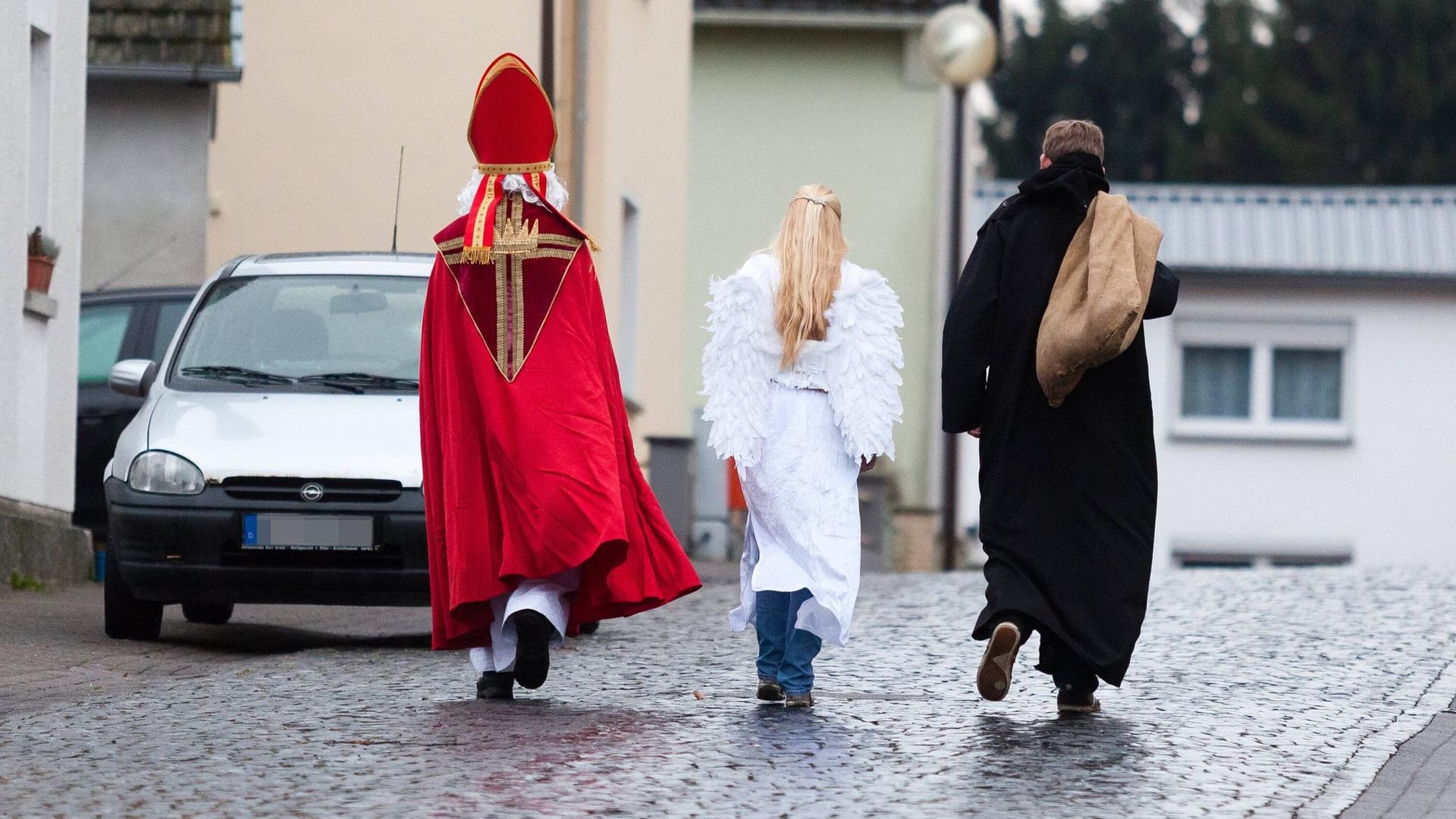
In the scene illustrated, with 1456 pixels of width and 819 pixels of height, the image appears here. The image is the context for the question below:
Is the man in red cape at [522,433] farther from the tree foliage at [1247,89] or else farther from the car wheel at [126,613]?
the tree foliage at [1247,89]

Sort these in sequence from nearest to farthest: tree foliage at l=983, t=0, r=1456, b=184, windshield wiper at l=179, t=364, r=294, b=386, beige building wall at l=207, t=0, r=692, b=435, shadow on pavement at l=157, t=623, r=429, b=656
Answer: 1. shadow on pavement at l=157, t=623, r=429, b=656
2. windshield wiper at l=179, t=364, r=294, b=386
3. beige building wall at l=207, t=0, r=692, b=435
4. tree foliage at l=983, t=0, r=1456, b=184

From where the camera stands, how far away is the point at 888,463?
26.9m

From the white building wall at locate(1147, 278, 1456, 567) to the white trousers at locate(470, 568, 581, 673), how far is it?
850 inches

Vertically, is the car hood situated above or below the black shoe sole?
above

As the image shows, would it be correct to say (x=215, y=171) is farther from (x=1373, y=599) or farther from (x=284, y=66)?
(x=1373, y=599)

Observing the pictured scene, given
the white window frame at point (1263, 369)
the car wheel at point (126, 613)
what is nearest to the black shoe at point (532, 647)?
the car wheel at point (126, 613)

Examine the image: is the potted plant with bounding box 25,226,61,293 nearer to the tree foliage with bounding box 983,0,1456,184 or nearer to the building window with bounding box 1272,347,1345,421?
the building window with bounding box 1272,347,1345,421

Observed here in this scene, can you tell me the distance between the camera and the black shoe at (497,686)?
783cm

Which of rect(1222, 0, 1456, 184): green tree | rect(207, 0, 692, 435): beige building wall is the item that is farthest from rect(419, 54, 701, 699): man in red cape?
rect(1222, 0, 1456, 184): green tree

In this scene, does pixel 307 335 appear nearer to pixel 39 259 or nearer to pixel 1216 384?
pixel 39 259

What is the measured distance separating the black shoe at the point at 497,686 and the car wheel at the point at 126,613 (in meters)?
2.62

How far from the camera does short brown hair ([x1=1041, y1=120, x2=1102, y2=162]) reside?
26.1ft

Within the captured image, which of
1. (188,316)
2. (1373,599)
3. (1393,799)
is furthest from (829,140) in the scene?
(1393,799)

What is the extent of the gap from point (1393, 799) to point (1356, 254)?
25.5 metres
